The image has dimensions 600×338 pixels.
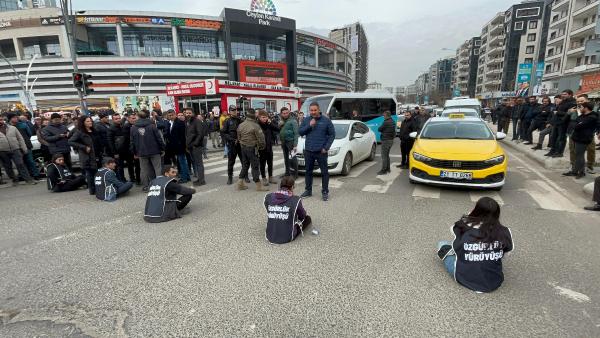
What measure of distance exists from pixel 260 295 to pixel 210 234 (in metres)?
1.82

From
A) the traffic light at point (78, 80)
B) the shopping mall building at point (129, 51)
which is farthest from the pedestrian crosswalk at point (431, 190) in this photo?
the shopping mall building at point (129, 51)

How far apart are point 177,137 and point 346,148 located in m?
4.41

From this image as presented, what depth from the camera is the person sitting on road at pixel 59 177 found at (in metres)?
7.16

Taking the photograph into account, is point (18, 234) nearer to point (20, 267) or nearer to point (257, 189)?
point (20, 267)

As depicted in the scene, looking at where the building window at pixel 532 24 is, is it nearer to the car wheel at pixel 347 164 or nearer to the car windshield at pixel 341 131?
the car windshield at pixel 341 131

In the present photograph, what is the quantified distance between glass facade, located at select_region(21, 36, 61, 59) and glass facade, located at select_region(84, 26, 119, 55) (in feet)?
18.8

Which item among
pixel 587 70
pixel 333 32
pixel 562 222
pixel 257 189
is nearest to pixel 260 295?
pixel 257 189

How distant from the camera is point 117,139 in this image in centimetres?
753

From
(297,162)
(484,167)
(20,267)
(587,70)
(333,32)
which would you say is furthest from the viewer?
(333,32)

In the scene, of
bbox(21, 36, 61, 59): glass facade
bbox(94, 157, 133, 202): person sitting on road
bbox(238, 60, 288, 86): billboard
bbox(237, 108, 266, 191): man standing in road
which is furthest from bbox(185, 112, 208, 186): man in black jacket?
bbox(21, 36, 61, 59): glass facade

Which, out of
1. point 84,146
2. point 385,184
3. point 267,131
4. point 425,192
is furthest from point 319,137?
point 84,146

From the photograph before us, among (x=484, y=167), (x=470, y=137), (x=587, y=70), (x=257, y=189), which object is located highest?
(x=587, y=70)

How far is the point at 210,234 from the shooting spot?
14.6ft

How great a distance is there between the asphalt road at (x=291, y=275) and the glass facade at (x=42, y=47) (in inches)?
2741
